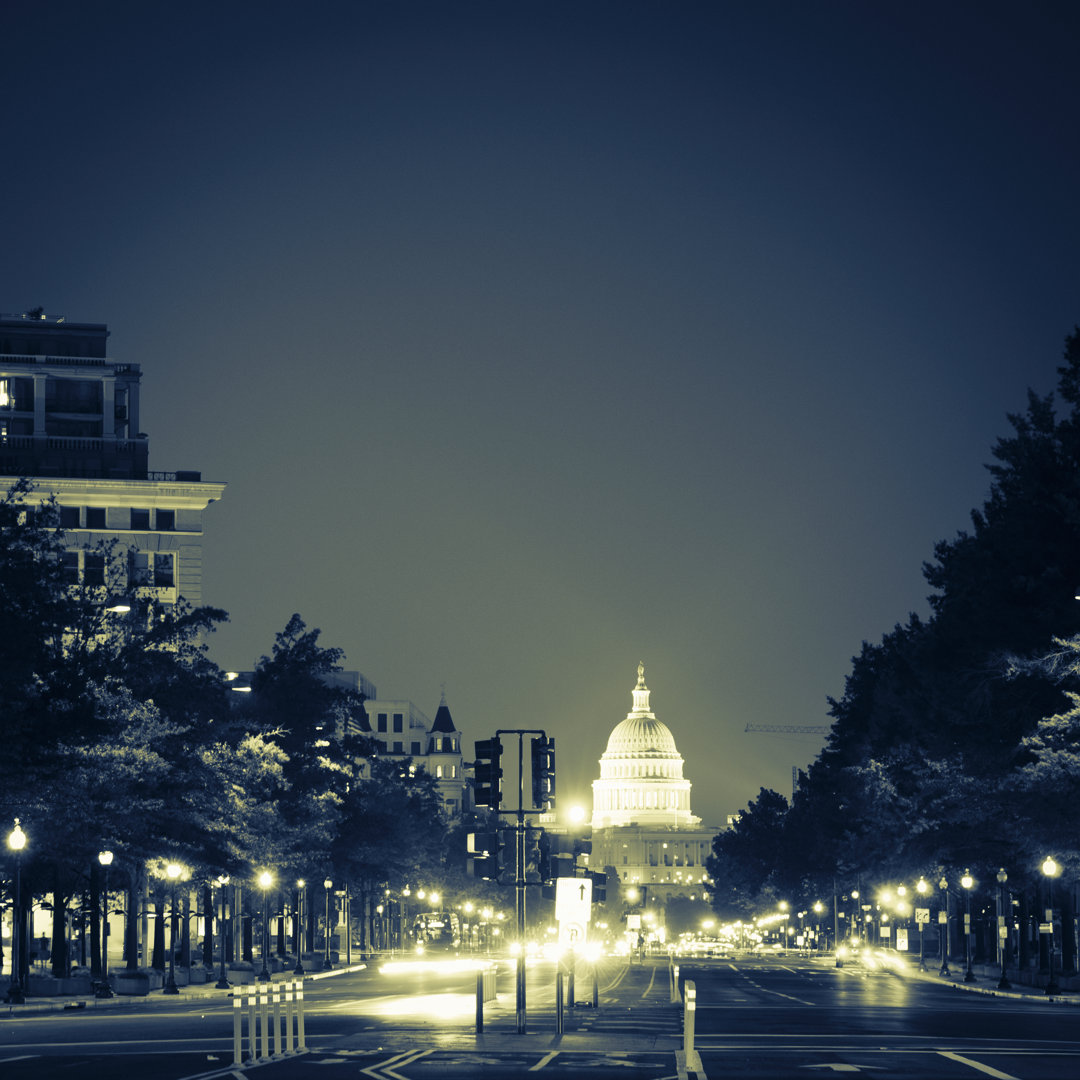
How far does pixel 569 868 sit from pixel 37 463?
89.7 metres

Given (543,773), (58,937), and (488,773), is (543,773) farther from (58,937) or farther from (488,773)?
(58,937)

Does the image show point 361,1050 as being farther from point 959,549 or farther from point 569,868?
point 959,549

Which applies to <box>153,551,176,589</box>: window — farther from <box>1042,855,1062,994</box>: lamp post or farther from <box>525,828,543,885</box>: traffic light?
<box>1042,855,1062,994</box>: lamp post

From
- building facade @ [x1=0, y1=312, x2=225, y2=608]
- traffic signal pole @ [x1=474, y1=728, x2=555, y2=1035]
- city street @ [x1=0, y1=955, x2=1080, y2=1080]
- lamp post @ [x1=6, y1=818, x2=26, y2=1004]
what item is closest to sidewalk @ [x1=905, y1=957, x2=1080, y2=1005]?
city street @ [x1=0, y1=955, x2=1080, y2=1080]

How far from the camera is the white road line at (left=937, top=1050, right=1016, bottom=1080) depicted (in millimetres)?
27359

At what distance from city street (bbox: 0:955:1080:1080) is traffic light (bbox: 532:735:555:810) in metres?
4.74

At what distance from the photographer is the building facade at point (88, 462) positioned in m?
127

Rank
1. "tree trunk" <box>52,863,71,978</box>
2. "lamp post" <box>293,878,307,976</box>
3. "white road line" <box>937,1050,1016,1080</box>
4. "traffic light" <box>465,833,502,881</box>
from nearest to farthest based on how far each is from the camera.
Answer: "white road line" <box>937,1050,1016,1080</box>, "traffic light" <box>465,833,502,881</box>, "tree trunk" <box>52,863,71,978</box>, "lamp post" <box>293,878,307,976</box>

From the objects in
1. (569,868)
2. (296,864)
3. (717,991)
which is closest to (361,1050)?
(569,868)

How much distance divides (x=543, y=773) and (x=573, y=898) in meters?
13.0

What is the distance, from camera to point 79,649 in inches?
2154

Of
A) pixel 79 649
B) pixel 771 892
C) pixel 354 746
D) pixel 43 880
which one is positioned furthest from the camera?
pixel 771 892

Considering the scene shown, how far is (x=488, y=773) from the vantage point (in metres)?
37.2

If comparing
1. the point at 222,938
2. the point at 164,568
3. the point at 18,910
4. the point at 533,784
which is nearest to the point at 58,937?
the point at 18,910
